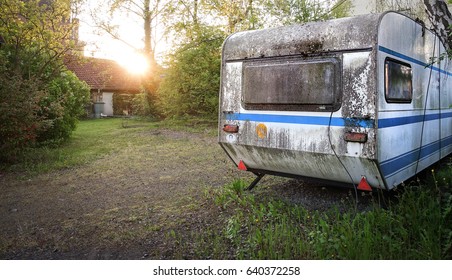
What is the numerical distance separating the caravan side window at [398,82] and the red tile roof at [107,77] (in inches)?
894

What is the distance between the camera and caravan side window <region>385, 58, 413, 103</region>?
12.9 feet

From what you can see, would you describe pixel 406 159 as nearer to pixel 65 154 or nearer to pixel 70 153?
pixel 65 154

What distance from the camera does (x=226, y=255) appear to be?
354cm

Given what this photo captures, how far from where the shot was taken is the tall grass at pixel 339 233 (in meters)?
3.12

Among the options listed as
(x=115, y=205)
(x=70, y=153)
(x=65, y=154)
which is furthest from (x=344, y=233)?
(x=70, y=153)

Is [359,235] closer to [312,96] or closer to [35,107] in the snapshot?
[312,96]

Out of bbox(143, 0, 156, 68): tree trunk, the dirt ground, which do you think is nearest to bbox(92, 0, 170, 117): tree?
bbox(143, 0, 156, 68): tree trunk

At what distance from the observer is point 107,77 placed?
89.1 feet

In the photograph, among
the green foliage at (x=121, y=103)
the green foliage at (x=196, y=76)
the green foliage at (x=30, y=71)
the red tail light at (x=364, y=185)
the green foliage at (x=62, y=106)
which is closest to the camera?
the red tail light at (x=364, y=185)

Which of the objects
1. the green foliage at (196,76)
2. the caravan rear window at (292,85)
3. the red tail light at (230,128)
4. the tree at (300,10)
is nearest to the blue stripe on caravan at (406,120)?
the caravan rear window at (292,85)

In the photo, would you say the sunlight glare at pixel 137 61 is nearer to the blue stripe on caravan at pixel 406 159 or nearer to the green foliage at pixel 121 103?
the green foliage at pixel 121 103

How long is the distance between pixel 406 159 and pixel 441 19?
2.71 metres
